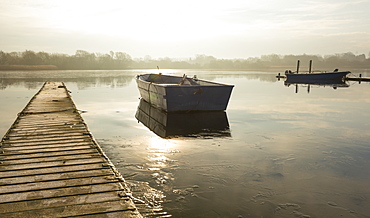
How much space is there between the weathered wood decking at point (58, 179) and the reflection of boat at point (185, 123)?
385 centimetres

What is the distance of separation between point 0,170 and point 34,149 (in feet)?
4.64

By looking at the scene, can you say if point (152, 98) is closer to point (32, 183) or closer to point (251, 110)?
point (251, 110)

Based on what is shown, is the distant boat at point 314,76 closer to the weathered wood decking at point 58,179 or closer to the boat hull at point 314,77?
the boat hull at point 314,77

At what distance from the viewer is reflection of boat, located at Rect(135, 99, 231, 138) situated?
10.7m

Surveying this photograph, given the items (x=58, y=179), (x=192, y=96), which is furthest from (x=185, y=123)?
(x=58, y=179)

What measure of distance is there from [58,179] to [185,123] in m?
7.96

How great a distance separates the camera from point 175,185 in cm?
583

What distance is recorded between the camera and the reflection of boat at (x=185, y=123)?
35.2 feet

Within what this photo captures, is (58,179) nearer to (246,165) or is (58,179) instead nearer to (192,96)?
(246,165)

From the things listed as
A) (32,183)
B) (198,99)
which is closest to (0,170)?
(32,183)

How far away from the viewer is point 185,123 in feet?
40.8

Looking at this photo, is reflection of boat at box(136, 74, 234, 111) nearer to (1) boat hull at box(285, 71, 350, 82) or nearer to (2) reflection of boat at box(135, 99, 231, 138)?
(2) reflection of boat at box(135, 99, 231, 138)

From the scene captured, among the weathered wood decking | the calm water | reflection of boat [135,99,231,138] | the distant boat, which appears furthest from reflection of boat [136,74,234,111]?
the distant boat

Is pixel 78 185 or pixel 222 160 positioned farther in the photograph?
pixel 222 160
